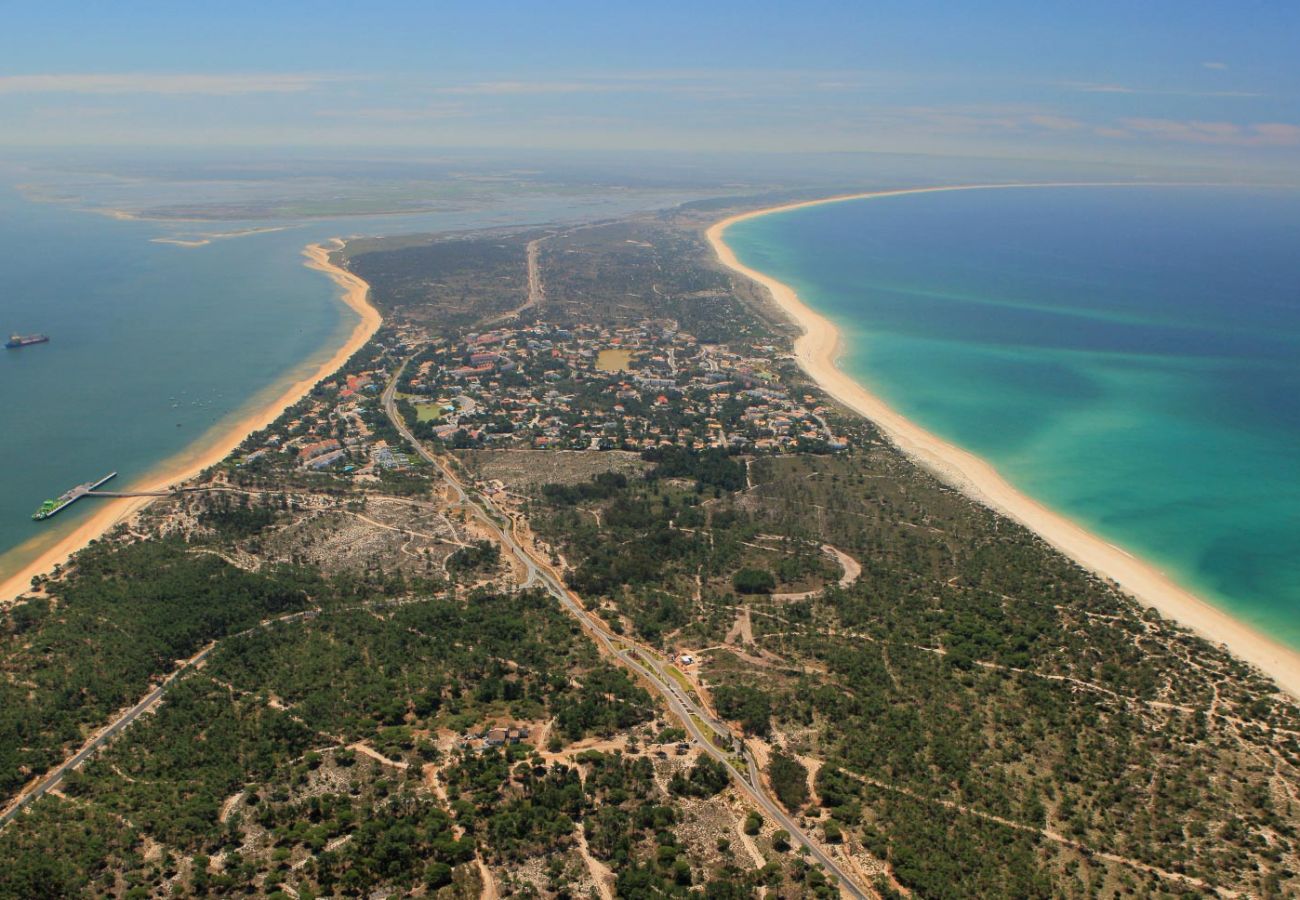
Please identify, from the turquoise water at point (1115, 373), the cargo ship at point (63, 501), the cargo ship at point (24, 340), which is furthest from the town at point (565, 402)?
the cargo ship at point (24, 340)

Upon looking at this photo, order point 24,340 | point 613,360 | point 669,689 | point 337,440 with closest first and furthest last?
point 669,689 < point 337,440 < point 24,340 < point 613,360

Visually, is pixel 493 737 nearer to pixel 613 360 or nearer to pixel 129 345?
pixel 613 360

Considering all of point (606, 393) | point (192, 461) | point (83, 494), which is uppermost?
point (606, 393)

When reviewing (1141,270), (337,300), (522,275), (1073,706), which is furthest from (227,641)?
(1141,270)

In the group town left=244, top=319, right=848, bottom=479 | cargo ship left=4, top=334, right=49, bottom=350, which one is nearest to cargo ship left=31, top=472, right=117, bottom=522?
town left=244, top=319, right=848, bottom=479

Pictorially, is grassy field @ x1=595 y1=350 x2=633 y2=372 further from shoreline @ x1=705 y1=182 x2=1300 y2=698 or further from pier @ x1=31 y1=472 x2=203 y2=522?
pier @ x1=31 y1=472 x2=203 y2=522

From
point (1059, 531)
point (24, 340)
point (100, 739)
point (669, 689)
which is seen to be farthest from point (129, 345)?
point (1059, 531)
